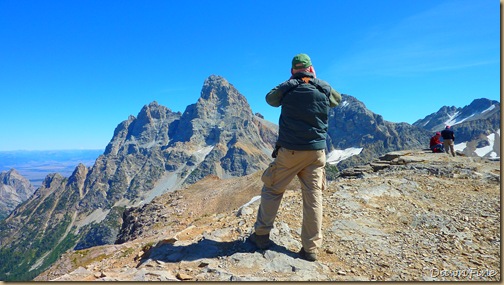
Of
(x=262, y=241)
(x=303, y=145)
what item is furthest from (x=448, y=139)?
(x=262, y=241)

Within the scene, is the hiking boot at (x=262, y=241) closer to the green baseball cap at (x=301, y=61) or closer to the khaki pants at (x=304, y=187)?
the khaki pants at (x=304, y=187)

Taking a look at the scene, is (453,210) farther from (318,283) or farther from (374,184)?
(318,283)

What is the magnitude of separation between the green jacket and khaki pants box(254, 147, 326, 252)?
261 mm

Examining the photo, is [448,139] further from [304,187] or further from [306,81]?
[306,81]

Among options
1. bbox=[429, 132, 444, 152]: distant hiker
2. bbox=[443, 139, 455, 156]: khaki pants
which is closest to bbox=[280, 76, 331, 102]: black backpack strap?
Answer: bbox=[429, 132, 444, 152]: distant hiker

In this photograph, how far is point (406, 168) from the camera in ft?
70.8

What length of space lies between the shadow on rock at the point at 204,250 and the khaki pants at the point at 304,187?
53 cm

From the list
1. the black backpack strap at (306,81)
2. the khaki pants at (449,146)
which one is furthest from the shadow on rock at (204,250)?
the khaki pants at (449,146)

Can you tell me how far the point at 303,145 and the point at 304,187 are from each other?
1.14m

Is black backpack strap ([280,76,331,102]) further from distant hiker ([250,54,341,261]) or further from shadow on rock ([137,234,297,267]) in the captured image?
shadow on rock ([137,234,297,267])

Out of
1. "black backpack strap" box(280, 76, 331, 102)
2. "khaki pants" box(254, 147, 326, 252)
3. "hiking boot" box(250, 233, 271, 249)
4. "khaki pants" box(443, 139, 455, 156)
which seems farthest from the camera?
"khaki pants" box(443, 139, 455, 156)

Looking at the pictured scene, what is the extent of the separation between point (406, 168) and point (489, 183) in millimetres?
4562

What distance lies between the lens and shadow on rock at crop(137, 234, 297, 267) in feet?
27.3

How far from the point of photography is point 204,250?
8.62m
